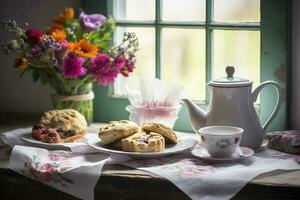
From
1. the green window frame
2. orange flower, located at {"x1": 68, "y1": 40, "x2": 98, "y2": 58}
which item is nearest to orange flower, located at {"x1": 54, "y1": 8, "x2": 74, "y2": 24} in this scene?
orange flower, located at {"x1": 68, "y1": 40, "x2": 98, "y2": 58}

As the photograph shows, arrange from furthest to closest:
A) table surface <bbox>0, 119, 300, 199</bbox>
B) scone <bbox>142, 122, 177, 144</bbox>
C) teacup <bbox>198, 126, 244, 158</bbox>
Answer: scone <bbox>142, 122, 177, 144</bbox>, teacup <bbox>198, 126, 244, 158</bbox>, table surface <bbox>0, 119, 300, 199</bbox>

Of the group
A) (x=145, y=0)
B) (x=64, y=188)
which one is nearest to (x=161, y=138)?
(x=64, y=188)

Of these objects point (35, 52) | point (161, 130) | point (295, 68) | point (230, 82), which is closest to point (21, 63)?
point (35, 52)

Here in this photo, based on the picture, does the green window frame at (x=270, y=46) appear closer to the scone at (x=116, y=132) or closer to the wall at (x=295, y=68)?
the wall at (x=295, y=68)

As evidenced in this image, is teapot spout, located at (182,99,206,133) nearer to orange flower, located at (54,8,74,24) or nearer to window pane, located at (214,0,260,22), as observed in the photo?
window pane, located at (214,0,260,22)

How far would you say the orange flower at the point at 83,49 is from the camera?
1.75m

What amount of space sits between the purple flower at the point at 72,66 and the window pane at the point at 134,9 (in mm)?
265

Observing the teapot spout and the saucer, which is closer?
the saucer

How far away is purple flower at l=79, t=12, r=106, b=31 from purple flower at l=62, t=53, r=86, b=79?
117 mm

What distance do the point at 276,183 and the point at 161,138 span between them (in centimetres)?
29

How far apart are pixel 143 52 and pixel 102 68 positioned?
19cm

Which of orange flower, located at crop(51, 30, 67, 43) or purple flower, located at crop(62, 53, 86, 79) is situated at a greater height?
orange flower, located at crop(51, 30, 67, 43)

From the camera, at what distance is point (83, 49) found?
1.76m

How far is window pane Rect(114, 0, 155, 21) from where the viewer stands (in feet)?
6.28
